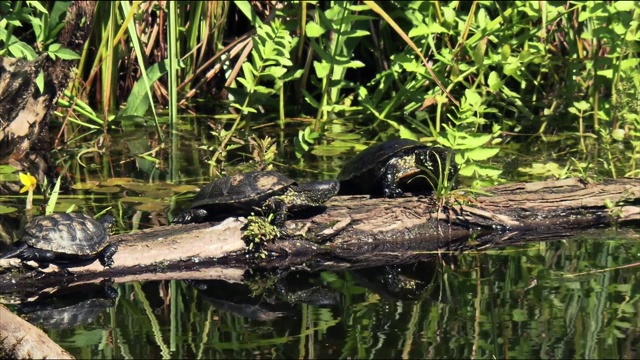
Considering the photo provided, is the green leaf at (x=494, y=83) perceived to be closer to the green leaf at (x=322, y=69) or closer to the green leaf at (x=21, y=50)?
the green leaf at (x=322, y=69)

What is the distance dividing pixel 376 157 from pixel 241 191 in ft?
2.97

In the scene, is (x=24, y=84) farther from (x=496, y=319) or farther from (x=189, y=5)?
(x=496, y=319)

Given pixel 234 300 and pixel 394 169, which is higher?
pixel 394 169

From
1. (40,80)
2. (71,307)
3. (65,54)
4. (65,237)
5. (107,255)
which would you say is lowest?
(71,307)

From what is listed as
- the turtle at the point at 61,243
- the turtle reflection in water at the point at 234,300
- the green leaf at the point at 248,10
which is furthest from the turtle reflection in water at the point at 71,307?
the green leaf at the point at 248,10

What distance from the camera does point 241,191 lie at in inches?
209

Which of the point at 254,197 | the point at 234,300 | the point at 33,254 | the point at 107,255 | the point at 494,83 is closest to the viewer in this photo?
the point at 234,300

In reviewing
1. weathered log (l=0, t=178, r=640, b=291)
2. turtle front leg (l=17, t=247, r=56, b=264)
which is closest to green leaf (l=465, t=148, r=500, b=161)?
weathered log (l=0, t=178, r=640, b=291)

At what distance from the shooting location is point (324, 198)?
17.3 ft

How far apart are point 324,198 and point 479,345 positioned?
1.57 metres

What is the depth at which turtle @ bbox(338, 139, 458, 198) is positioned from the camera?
18.9ft

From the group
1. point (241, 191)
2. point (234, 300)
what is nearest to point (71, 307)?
point (234, 300)

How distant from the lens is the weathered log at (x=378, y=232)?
4.98 meters

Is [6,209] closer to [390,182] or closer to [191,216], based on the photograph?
[191,216]
